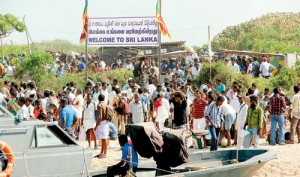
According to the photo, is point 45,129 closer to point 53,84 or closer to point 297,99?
point 297,99

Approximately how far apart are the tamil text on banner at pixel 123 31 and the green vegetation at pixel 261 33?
17.3 metres

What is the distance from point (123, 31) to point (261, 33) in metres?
24.5

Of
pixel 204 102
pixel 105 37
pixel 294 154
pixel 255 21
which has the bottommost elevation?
pixel 294 154

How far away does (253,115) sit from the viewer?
1666 centimetres

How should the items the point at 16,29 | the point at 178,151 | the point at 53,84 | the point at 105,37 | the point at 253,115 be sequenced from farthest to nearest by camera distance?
the point at 16,29, the point at 53,84, the point at 105,37, the point at 253,115, the point at 178,151

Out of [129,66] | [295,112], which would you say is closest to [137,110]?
[295,112]

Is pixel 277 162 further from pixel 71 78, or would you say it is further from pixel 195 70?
pixel 71 78

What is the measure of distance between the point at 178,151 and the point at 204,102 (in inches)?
257

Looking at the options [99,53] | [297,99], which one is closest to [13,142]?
[297,99]

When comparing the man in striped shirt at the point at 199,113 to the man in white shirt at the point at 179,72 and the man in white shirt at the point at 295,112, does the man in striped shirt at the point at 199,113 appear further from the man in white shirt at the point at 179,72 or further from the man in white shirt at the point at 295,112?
the man in white shirt at the point at 179,72

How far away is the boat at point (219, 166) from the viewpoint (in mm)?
11966

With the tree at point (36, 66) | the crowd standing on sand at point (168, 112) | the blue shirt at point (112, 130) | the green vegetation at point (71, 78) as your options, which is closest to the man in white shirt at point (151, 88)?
the crowd standing on sand at point (168, 112)

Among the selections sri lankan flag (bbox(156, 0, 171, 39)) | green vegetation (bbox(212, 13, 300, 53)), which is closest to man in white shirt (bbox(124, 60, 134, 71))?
sri lankan flag (bbox(156, 0, 171, 39))

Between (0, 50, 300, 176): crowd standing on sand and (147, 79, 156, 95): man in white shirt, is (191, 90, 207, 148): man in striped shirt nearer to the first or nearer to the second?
(0, 50, 300, 176): crowd standing on sand
